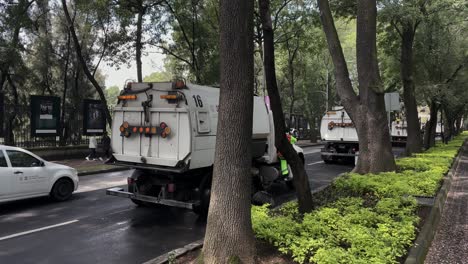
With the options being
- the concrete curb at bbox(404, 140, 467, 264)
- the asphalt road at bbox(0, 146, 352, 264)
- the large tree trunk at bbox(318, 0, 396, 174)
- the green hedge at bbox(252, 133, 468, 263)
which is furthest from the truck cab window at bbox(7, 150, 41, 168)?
the large tree trunk at bbox(318, 0, 396, 174)

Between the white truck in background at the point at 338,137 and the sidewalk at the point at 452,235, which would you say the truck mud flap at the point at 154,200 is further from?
the white truck in background at the point at 338,137

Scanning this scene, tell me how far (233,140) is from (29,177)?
6678 mm

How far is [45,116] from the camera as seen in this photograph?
18000 mm

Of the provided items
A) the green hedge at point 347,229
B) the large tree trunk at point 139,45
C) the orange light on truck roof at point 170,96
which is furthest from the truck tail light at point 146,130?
the large tree trunk at point 139,45

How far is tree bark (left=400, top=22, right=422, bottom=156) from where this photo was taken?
18.0 metres

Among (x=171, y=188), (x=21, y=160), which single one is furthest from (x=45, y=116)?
(x=171, y=188)

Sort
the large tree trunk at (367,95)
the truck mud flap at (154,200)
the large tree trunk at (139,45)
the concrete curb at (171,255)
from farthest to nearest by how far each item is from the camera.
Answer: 1. the large tree trunk at (139,45)
2. the large tree trunk at (367,95)
3. the truck mud flap at (154,200)
4. the concrete curb at (171,255)

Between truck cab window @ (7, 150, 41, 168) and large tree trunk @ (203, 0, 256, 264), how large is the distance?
6.42 m

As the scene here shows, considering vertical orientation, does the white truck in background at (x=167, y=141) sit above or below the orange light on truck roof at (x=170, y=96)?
below

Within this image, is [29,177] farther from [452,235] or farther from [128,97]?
[452,235]

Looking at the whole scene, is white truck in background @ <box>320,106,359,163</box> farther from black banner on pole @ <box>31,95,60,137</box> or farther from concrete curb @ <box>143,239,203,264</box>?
concrete curb @ <box>143,239,203,264</box>

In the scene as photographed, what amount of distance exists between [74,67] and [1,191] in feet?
72.3

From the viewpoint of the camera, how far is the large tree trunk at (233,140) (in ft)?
14.6

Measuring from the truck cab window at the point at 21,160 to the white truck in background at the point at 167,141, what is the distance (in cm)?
238
